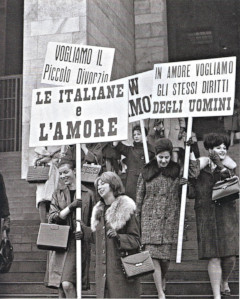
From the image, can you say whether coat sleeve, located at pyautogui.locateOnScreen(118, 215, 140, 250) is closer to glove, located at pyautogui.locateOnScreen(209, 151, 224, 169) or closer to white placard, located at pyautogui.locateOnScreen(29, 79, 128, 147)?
white placard, located at pyautogui.locateOnScreen(29, 79, 128, 147)

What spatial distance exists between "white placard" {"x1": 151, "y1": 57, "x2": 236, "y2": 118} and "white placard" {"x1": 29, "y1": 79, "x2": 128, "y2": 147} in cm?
108

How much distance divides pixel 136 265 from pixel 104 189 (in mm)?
772

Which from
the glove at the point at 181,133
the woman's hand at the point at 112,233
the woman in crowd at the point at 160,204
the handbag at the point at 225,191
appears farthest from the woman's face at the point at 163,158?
the glove at the point at 181,133

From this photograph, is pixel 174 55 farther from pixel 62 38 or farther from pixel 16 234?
pixel 16 234

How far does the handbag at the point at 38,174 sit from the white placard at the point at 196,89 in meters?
1.54

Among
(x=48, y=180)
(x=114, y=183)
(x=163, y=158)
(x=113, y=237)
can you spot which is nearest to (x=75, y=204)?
(x=114, y=183)

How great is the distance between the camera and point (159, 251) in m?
6.98

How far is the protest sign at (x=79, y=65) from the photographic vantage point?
8016 mm

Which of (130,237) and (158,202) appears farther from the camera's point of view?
(158,202)

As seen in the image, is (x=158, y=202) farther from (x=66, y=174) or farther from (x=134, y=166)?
(x=134, y=166)

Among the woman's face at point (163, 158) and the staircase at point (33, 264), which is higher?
the woman's face at point (163, 158)

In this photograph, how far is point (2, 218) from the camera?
27.4 ft

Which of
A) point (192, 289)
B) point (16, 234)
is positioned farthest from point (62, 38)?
point (192, 289)

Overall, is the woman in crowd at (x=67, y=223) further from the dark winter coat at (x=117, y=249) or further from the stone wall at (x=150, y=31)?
the stone wall at (x=150, y=31)
